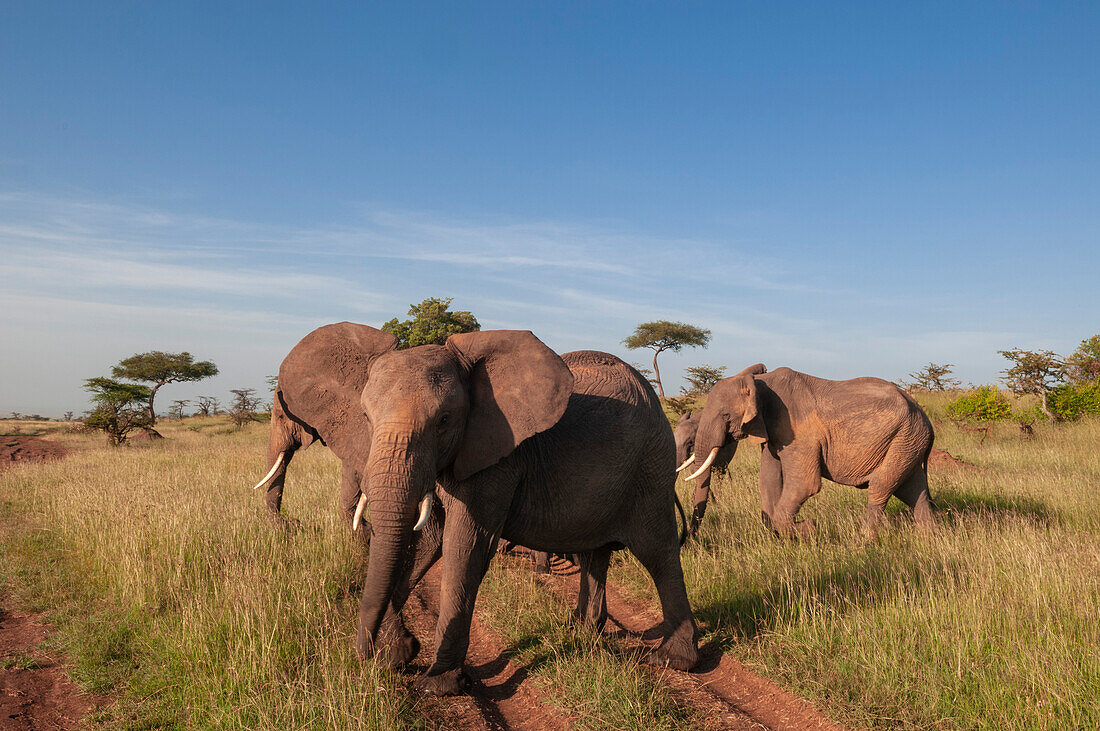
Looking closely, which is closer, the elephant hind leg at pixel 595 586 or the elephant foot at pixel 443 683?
the elephant foot at pixel 443 683

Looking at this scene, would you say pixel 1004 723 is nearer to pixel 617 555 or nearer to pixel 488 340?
pixel 488 340

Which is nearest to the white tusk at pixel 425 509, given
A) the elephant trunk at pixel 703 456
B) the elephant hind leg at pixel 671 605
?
the elephant hind leg at pixel 671 605

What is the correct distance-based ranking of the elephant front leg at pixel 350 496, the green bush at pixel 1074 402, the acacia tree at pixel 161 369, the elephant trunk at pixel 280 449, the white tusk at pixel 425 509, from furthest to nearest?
the acacia tree at pixel 161 369
the green bush at pixel 1074 402
the elephant trunk at pixel 280 449
the elephant front leg at pixel 350 496
the white tusk at pixel 425 509

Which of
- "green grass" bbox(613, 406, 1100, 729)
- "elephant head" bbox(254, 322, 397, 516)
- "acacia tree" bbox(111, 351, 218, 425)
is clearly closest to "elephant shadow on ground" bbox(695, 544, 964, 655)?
Answer: "green grass" bbox(613, 406, 1100, 729)

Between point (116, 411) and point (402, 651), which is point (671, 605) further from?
point (116, 411)

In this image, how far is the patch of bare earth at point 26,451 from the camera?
18894 millimetres

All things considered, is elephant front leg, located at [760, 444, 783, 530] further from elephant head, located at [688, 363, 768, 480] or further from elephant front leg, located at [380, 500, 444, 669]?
elephant front leg, located at [380, 500, 444, 669]

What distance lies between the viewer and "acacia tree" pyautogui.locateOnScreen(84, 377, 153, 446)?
1019 inches

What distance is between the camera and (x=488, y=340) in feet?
14.7

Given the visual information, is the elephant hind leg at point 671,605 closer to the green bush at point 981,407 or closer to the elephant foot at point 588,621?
the elephant foot at point 588,621

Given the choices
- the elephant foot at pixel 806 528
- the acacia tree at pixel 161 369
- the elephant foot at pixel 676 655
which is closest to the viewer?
the elephant foot at pixel 676 655

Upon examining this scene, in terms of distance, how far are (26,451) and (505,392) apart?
907 inches

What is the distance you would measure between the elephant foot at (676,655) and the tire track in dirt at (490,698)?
101cm

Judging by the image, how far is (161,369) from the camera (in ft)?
144
